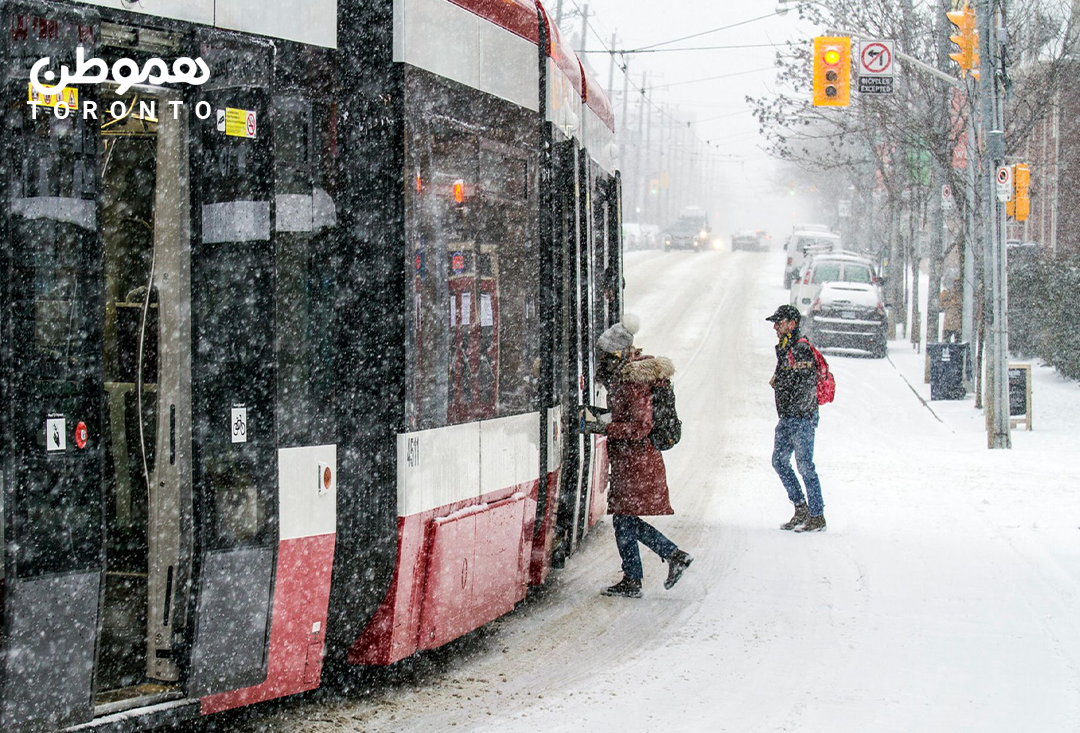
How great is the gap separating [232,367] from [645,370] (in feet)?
11.9

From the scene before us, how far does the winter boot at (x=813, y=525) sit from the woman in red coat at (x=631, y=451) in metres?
2.53

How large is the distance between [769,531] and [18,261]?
24.7ft

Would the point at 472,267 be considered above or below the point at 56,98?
below

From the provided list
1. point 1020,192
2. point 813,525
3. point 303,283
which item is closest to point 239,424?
point 303,283

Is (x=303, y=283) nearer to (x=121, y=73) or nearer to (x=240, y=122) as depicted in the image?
(x=240, y=122)

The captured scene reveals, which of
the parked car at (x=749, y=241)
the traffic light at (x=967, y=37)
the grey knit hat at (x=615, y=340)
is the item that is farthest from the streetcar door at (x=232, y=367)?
the parked car at (x=749, y=241)

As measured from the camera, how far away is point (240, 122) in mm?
4898

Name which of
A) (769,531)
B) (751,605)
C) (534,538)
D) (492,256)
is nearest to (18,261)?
(492,256)

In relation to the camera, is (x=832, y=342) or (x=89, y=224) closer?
(x=89, y=224)

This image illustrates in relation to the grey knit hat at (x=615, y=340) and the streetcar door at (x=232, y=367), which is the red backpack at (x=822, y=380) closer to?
the grey knit hat at (x=615, y=340)

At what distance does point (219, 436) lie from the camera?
4.91m

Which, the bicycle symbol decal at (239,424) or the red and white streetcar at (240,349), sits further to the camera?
the bicycle symbol decal at (239,424)

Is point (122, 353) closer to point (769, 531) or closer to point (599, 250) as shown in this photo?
point (599, 250)

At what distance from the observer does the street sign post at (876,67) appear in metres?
19.6
